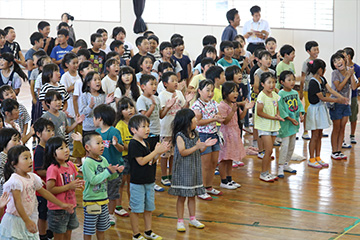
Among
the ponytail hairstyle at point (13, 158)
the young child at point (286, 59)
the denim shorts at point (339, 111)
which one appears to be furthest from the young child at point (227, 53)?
the ponytail hairstyle at point (13, 158)

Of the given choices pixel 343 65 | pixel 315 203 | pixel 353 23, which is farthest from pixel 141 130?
pixel 353 23

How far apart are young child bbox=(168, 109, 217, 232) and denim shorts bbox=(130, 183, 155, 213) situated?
0.29 m

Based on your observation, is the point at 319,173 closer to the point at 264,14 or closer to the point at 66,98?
the point at 66,98

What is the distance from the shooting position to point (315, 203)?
5.44m

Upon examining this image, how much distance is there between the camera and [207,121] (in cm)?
A: 545

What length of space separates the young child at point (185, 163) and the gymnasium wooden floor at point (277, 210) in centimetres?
34

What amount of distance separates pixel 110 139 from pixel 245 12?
29.1 ft

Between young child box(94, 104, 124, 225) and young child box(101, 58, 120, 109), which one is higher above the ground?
young child box(101, 58, 120, 109)

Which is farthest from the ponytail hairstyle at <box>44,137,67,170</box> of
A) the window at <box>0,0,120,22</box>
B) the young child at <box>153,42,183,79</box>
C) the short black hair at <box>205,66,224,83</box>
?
the window at <box>0,0,120,22</box>

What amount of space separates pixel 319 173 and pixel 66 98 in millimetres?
3062

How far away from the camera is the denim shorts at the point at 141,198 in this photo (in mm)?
4406

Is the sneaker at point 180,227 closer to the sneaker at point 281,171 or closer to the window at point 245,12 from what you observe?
the sneaker at point 281,171

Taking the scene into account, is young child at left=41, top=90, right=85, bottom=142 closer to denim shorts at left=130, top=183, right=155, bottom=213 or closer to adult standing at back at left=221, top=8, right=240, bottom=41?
denim shorts at left=130, top=183, right=155, bottom=213

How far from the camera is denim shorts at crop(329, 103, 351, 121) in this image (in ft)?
23.2
